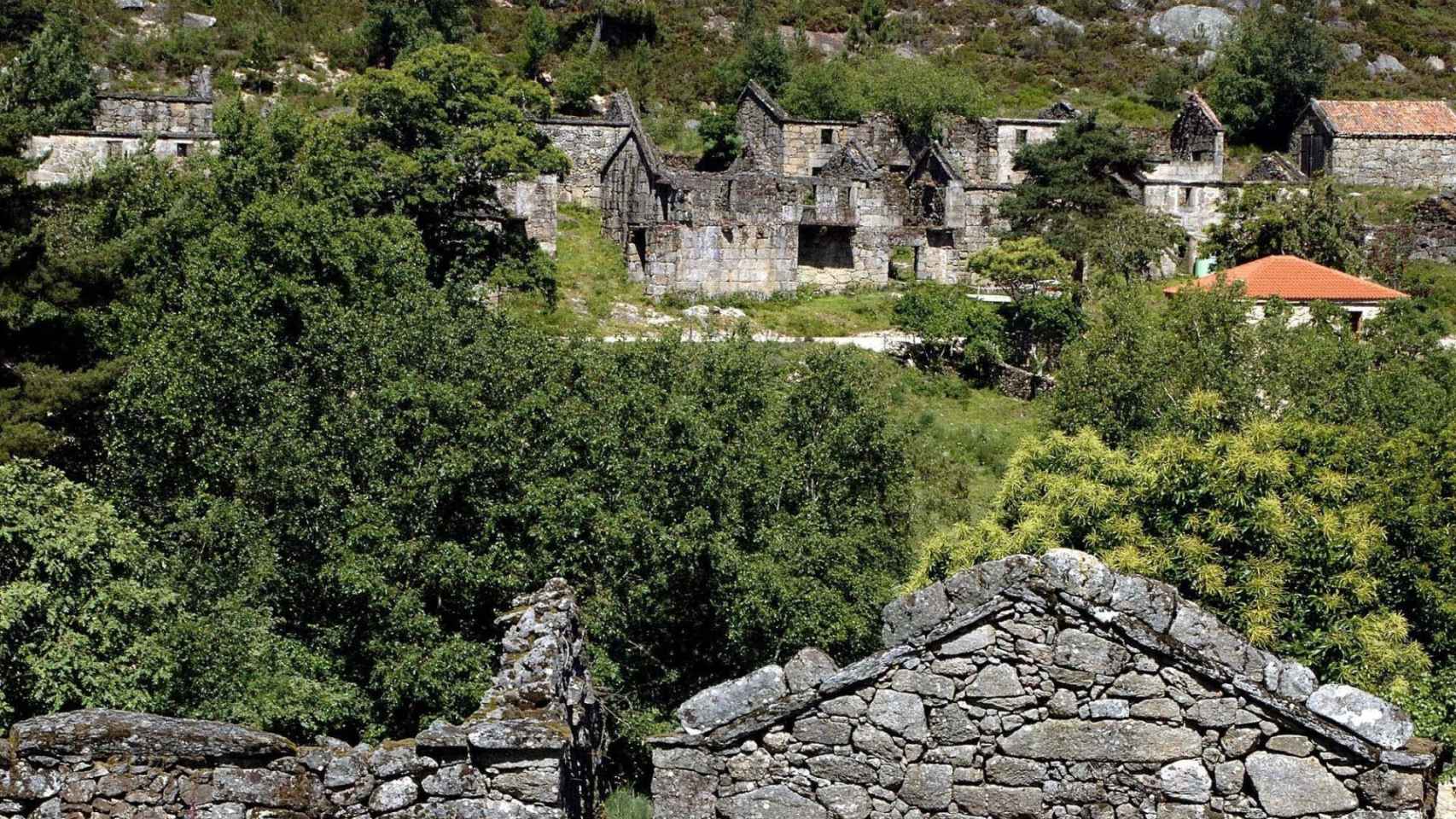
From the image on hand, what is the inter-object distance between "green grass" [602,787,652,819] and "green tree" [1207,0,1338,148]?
6045 centimetres

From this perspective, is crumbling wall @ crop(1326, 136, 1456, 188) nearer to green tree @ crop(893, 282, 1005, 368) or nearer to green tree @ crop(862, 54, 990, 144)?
green tree @ crop(862, 54, 990, 144)

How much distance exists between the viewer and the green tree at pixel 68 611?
13750 millimetres

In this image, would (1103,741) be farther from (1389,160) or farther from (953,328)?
(1389,160)

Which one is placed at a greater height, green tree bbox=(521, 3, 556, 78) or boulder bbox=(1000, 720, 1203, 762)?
green tree bbox=(521, 3, 556, 78)

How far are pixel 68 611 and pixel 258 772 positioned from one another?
6.50 m

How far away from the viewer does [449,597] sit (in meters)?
17.9

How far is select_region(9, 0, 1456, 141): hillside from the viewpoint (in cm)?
6012

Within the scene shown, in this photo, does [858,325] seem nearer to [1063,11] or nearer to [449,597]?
[449,597]

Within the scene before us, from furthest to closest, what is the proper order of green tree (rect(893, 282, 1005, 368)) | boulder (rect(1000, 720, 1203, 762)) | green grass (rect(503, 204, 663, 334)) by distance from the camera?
green tree (rect(893, 282, 1005, 368)) < green grass (rect(503, 204, 663, 334)) < boulder (rect(1000, 720, 1203, 762))

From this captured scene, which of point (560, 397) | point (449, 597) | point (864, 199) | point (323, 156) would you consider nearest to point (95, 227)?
point (323, 156)

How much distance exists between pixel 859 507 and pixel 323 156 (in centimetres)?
1623

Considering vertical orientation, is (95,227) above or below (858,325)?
above

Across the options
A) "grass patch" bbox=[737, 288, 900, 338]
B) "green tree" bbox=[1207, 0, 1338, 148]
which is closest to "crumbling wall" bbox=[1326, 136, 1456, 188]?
"green tree" bbox=[1207, 0, 1338, 148]

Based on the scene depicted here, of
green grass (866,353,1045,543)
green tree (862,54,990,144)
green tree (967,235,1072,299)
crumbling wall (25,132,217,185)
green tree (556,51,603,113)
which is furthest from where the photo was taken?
green tree (556,51,603,113)
